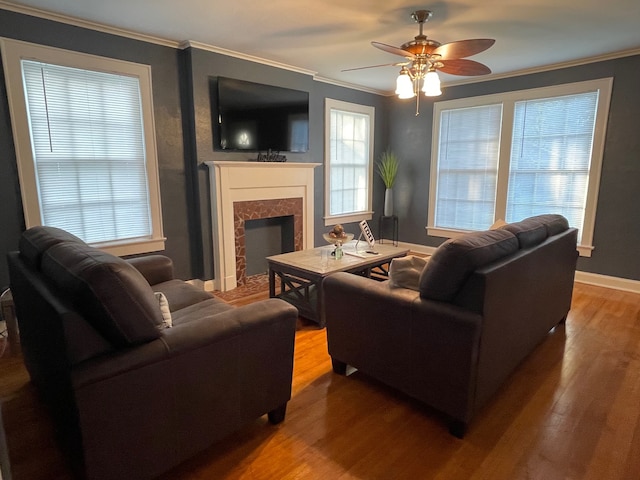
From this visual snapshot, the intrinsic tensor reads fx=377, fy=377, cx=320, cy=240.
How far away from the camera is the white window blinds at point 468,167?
4918 millimetres

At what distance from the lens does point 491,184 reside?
498 cm

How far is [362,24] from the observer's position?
3064mm

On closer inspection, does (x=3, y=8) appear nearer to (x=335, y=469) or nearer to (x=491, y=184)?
(x=335, y=469)

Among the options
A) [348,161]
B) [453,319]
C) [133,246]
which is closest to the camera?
→ [453,319]

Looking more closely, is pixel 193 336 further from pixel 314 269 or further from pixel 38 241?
pixel 314 269

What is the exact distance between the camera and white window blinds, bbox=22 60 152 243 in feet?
9.73

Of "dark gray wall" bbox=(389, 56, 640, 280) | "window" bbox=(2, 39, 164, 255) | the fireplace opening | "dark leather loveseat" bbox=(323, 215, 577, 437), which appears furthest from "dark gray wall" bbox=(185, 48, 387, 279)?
"dark gray wall" bbox=(389, 56, 640, 280)

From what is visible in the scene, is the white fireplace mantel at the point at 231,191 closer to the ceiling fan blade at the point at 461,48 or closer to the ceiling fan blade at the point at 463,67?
the ceiling fan blade at the point at 463,67

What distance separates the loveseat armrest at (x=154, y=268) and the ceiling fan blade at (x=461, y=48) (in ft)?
8.02

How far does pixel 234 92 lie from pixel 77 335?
318cm

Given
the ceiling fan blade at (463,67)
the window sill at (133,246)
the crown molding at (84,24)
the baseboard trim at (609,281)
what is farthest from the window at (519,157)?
the window sill at (133,246)

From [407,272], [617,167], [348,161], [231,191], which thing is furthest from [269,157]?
[617,167]

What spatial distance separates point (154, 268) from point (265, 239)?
6.64 ft

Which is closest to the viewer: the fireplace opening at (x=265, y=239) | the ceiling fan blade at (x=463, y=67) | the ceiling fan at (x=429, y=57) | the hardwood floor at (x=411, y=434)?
the hardwood floor at (x=411, y=434)
